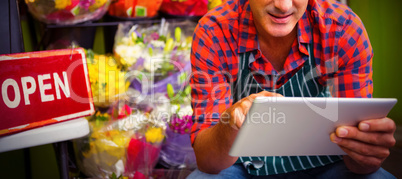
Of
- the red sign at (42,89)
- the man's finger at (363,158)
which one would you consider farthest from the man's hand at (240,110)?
the red sign at (42,89)

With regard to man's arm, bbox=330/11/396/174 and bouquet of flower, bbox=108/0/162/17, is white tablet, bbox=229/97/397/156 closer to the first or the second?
man's arm, bbox=330/11/396/174

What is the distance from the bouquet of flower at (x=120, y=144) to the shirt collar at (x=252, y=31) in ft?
2.28

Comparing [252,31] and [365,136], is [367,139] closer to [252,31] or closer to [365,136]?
[365,136]

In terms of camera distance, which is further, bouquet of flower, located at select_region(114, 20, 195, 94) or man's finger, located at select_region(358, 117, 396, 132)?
bouquet of flower, located at select_region(114, 20, 195, 94)

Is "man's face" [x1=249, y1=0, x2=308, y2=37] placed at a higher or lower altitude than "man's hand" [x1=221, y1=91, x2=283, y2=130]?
higher

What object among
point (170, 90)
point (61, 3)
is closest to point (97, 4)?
point (61, 3)

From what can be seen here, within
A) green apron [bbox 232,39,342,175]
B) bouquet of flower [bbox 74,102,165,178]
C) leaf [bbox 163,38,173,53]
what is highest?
leaf [bbox 163,38,173,53]

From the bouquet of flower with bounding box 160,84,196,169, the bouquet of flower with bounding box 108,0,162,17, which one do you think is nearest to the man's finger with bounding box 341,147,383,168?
the bouquet of flower with bounding box 160,84,196,169

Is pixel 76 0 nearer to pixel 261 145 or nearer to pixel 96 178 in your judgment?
pixel 96 178

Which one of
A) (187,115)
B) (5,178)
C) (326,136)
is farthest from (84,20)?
(326,136)

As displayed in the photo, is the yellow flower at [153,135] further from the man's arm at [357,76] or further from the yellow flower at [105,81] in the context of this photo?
the man's arm at [357,76]

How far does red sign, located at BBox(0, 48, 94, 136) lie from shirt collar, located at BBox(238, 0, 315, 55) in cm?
48

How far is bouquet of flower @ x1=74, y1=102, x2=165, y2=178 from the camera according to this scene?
151 centimetres

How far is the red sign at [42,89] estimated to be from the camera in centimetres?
85
